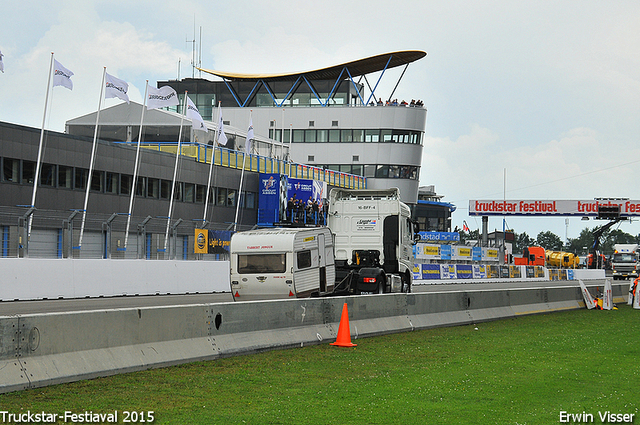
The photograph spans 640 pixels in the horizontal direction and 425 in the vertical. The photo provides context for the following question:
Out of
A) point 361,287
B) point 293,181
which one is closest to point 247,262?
point 361,287

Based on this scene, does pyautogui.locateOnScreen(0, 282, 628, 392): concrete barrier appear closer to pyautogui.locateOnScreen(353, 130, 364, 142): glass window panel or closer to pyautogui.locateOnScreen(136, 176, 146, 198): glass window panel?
pyautogui.locateOnScreen(136, 176, 146, 198): glass window panel

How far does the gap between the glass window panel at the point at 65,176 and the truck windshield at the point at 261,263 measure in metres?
22.9

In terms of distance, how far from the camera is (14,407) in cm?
752

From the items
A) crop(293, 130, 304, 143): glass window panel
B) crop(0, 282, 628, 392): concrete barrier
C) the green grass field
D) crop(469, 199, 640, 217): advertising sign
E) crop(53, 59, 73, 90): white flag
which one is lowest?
the green grass field

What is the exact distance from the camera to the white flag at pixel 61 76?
33.0 meters

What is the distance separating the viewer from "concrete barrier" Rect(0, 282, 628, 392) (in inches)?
338

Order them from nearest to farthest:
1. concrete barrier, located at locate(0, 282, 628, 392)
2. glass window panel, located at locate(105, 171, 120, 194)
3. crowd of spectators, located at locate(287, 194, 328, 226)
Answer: concrete barrier, located at locate(0, 282, 628, 392) < glass window panel, located at locate(105, 171, 120, 194) < crowd of spectators, located at locate(287, 194, 328, 226)

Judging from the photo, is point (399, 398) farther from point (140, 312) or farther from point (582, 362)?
point (582, 362)

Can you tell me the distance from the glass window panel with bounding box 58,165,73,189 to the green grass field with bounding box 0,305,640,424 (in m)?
31.5

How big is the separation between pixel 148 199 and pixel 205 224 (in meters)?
9.67

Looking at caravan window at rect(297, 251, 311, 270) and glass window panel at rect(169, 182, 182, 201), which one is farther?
glass window panel at rect(169, 182, 182, 201)

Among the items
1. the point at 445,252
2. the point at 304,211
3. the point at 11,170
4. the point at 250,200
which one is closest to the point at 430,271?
the point at 445,252

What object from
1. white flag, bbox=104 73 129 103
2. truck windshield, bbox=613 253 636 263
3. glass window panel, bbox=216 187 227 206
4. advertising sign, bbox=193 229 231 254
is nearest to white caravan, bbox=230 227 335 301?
white flag, bbox=104 73 129 103

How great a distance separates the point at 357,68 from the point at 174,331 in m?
80.4
